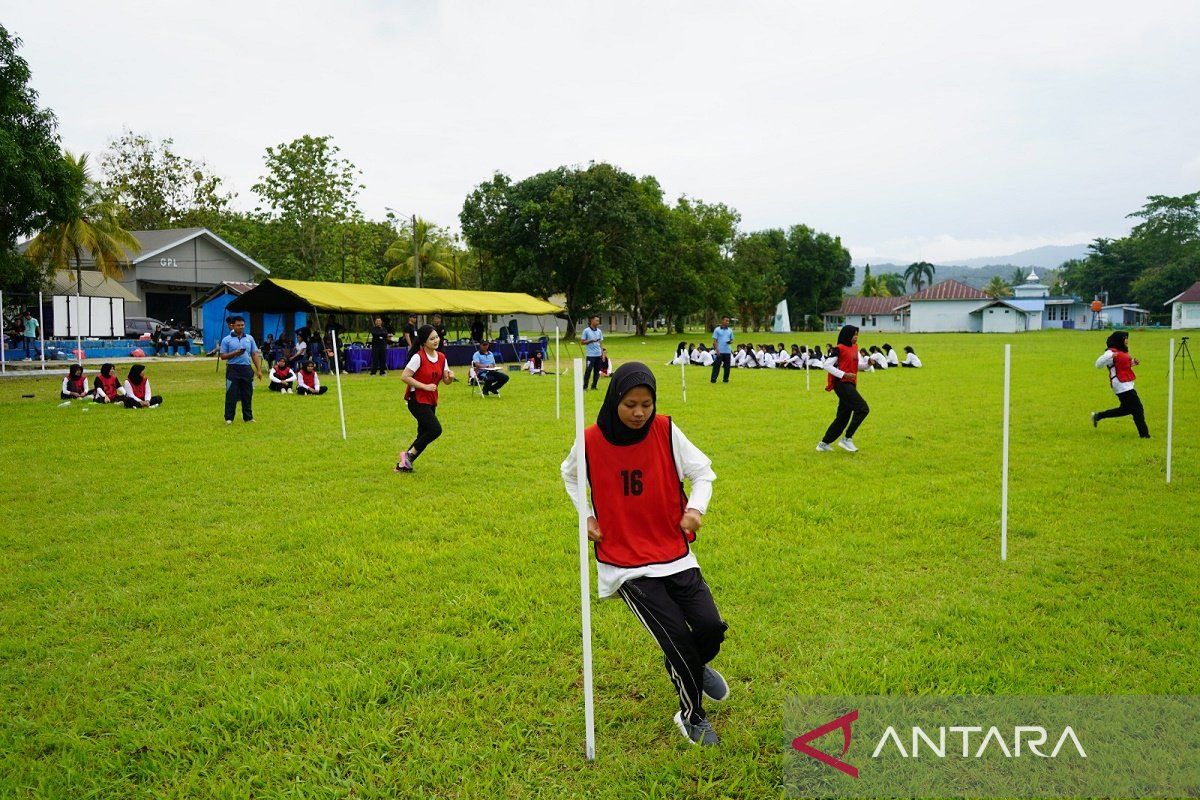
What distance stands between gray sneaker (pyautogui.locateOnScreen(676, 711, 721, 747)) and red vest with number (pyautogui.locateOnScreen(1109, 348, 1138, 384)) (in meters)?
10.9

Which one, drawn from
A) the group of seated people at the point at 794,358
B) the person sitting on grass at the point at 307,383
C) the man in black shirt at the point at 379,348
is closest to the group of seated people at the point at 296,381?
the person sitting on grass at the point at 307,383

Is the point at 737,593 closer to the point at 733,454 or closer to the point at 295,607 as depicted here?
the point at 295,607

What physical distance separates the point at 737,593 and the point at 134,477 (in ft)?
26.4

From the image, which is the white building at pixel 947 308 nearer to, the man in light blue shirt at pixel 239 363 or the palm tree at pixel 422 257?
the palm tree at pixel 422 257

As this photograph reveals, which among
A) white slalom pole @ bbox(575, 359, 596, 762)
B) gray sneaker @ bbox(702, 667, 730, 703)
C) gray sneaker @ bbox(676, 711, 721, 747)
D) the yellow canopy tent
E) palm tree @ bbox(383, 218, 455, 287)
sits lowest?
gray sneaker @ bbox(676, 711, 721, 747)

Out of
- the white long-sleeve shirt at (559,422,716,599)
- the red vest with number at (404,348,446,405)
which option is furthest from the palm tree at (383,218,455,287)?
the white long-sleeve shirt at (559,422,716,599)

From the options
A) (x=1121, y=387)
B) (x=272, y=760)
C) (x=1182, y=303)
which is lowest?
(x=272, y=760)

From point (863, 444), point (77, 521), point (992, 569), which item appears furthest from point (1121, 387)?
point (77, 521)

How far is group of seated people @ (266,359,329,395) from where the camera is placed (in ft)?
65.8

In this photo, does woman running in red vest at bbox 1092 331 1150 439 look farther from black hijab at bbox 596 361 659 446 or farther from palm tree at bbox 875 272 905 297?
palm tree at bbox 875 272 905 297

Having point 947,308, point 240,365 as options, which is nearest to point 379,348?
point 240,365

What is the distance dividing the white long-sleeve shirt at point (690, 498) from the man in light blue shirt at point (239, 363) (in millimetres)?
10936

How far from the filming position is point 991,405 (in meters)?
16.5

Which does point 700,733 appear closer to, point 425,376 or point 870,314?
point 425,376
